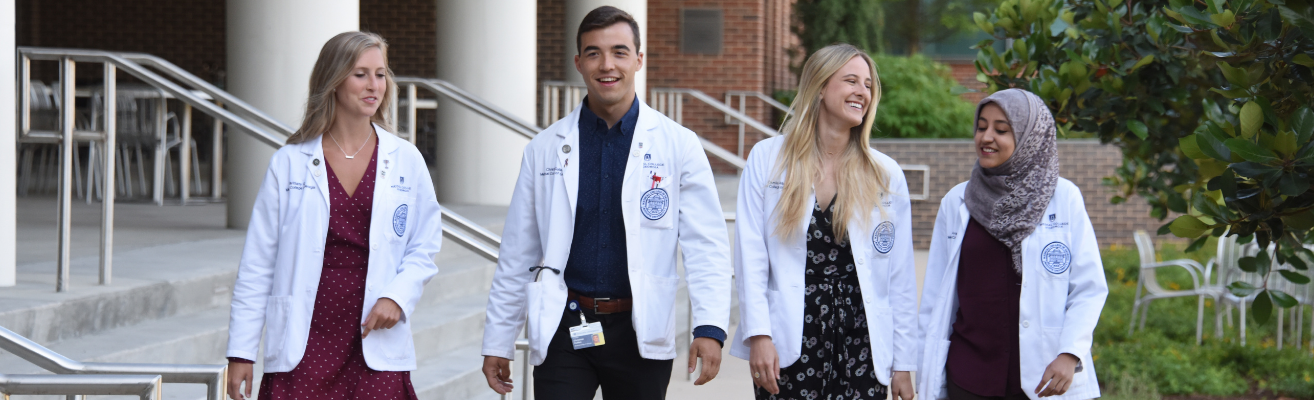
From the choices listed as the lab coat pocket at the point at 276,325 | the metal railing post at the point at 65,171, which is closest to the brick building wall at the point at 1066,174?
the metal railing post at the point at 65,171

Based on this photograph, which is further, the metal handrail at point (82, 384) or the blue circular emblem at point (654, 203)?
the blue circular emblem at point (654, 203)

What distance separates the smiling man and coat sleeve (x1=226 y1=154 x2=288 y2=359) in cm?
50

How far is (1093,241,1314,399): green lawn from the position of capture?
5.90m

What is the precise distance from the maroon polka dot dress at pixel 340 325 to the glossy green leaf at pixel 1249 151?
179 cm

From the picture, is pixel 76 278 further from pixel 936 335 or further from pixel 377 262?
pixel 936 335

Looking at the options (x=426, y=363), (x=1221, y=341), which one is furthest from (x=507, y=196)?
(x=1221, y=341)

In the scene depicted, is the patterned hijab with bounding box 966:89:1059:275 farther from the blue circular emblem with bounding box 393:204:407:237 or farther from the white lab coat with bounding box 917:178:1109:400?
the blue circular emblem with bounding box 393:204:407:237

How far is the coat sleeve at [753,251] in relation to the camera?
2.74 m

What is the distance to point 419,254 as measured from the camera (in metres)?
2.76

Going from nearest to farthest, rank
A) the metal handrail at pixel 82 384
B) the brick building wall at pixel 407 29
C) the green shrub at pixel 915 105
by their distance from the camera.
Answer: the metal handrail at pixel 82 384 < the green shrub at pixel 915 105 < the brick building wall at pixel 407 29

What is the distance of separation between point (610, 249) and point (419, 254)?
0.46 meters

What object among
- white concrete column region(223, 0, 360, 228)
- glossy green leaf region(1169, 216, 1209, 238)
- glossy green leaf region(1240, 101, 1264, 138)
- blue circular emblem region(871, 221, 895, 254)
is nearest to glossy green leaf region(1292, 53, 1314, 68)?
glossy green leaf region(1240, 101, 1264, 138)

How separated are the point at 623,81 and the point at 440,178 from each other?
5871mm

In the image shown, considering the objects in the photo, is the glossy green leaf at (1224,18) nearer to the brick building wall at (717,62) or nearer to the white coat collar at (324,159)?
the white coat collar at (324,159)
